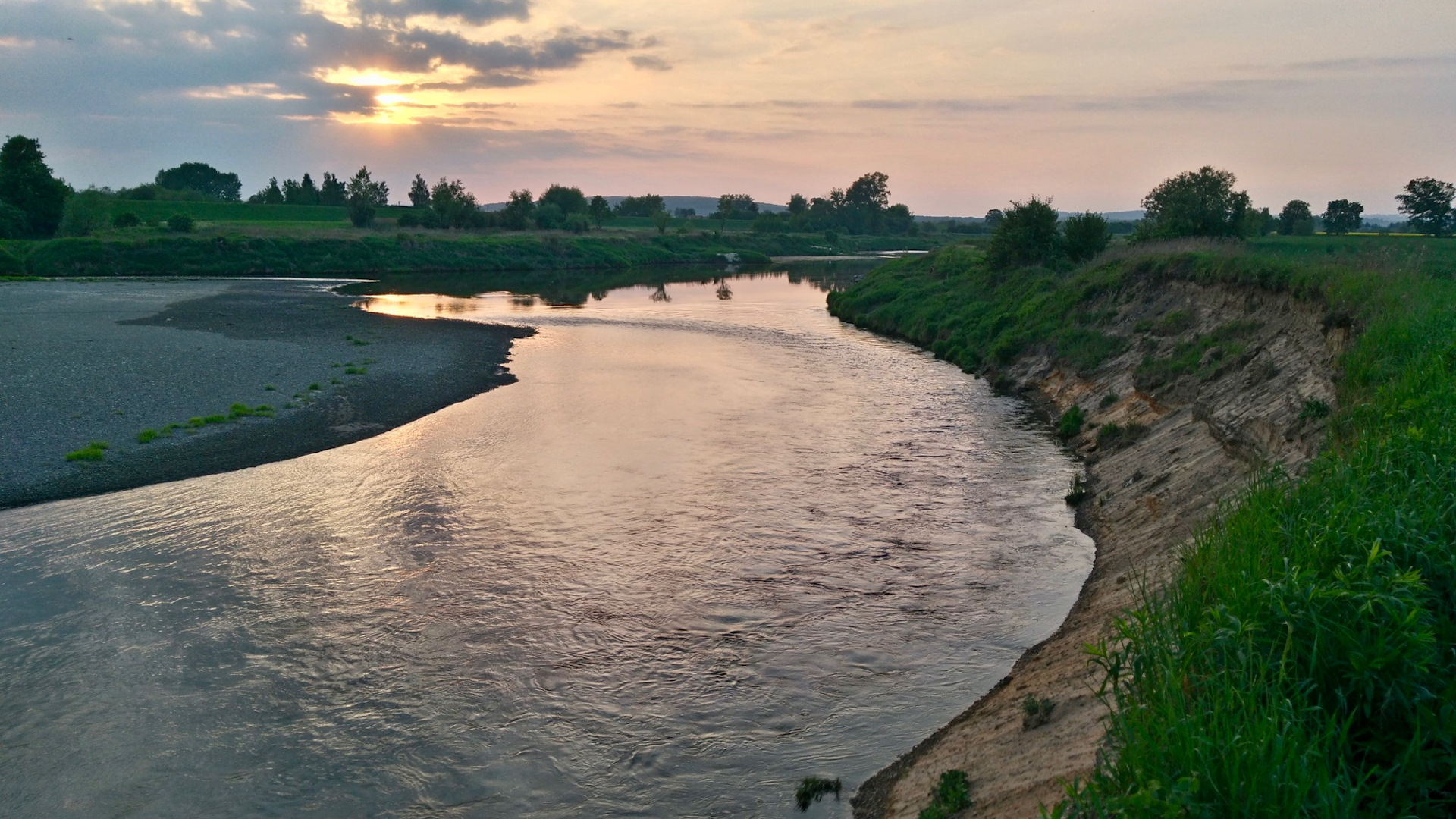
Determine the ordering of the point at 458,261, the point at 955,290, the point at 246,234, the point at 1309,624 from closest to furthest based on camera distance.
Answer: the point at 1309,624
the point at 955,290
the point at 246,234
the point at 458,261

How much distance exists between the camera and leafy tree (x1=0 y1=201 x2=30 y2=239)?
3019 inches

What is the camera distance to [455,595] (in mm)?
13367

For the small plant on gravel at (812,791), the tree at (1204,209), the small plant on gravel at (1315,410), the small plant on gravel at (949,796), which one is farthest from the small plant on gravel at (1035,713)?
the tree at (1204,209)

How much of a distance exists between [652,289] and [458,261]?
34.3 metres

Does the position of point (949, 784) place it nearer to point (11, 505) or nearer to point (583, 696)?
point (583, 696)

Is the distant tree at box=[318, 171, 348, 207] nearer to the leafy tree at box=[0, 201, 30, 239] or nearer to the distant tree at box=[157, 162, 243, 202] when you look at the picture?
the distant tree at box=[157, 162, 243, 202]

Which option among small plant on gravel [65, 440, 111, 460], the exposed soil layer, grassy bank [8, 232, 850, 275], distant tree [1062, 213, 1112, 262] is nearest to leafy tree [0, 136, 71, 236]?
grassy bank [8, 232, 850, 275]

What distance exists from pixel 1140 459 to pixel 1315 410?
15.5 ft

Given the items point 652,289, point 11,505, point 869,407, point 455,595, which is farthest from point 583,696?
point 652,289

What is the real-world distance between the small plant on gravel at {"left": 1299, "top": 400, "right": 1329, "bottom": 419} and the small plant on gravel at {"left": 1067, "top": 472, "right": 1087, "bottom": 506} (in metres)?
4.44

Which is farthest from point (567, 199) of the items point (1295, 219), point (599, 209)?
Result: point (1295, 219)

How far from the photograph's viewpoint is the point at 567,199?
167375 mm

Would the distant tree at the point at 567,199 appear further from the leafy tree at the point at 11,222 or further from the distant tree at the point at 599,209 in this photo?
the leafy tree at the point at 11,222

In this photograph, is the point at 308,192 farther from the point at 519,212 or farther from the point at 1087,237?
the point at 1087,237
